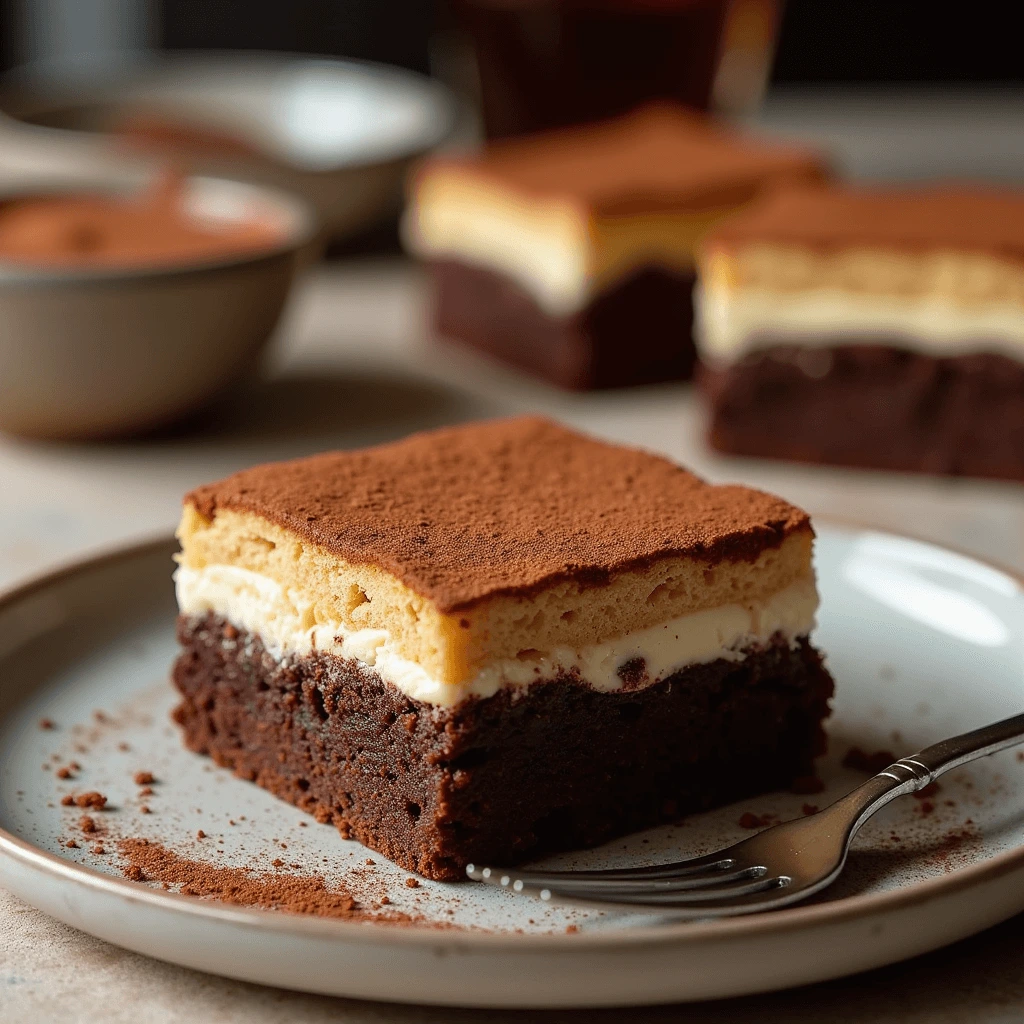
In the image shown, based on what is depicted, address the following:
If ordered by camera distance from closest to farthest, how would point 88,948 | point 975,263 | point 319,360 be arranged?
point 88,948 < point 975,263 < point 319,360

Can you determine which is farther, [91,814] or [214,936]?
[91,814]

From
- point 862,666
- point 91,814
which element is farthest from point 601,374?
point 91,814

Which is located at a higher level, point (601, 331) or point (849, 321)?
point (849, 321)

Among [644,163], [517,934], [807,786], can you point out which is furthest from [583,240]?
[517,934]

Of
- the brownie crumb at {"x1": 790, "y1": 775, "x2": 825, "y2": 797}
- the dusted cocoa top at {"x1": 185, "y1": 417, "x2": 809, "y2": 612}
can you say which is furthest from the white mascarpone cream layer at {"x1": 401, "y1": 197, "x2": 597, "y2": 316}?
the brownie crumb at {"x1": 790, "y1": 775, "x2": 825, "y2": 797}

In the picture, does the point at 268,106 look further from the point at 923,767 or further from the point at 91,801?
the point at 923,767

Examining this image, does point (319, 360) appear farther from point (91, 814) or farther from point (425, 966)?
point (425, 966)
